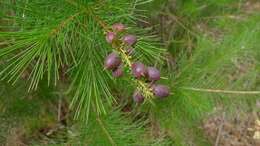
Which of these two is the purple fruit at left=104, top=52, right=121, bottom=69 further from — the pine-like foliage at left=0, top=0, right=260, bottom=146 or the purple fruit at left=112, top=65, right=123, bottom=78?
the pine-like foliage at left=0, top=0, right=260, bottom=146

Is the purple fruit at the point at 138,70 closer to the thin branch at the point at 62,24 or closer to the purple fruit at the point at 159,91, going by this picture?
the purple fruit at the point at 159,91

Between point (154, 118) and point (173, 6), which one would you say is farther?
point (173, 6)

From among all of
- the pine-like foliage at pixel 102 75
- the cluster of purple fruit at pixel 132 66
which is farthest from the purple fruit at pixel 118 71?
the pine-like foliage at pixel 102 75

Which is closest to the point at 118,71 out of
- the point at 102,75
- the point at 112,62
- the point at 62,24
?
the point at 112,62

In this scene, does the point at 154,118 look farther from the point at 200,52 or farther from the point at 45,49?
Result: the point at 45,49

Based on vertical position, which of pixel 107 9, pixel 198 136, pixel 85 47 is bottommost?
pixel 198 136

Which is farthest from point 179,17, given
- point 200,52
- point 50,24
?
point 50,24

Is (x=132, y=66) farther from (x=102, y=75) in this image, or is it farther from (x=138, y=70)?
(x=102, y=75)

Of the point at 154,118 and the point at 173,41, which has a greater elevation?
the point at 173,41

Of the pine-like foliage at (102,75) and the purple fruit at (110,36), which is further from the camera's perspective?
the pine-like foliage at (102,75)
